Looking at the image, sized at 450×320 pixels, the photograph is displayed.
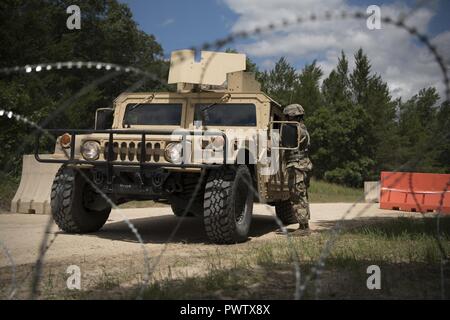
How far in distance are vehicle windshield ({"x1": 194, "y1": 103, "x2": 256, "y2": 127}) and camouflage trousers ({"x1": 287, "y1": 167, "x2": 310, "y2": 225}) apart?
85 cm

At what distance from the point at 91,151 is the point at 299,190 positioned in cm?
257

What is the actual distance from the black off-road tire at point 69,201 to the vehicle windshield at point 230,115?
1.58 meters

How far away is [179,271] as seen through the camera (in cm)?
389

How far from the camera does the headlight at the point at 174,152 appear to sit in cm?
534

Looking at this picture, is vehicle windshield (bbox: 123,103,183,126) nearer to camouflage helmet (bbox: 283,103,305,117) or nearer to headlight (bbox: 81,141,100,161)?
headlight (bbox: 81,141,100,161)

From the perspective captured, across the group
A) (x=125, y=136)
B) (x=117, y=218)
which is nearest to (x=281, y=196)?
(x=125, y=136)

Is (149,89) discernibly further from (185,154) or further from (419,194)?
(185,154)

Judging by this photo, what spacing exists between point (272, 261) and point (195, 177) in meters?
1.75

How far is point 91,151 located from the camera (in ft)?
18.7

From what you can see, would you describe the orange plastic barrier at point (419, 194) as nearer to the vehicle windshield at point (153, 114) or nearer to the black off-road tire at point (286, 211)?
the black off-road tire at point (286, 211)

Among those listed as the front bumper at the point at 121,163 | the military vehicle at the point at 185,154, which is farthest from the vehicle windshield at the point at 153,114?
the front bumper at the point at 121,163

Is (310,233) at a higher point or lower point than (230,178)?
lower
